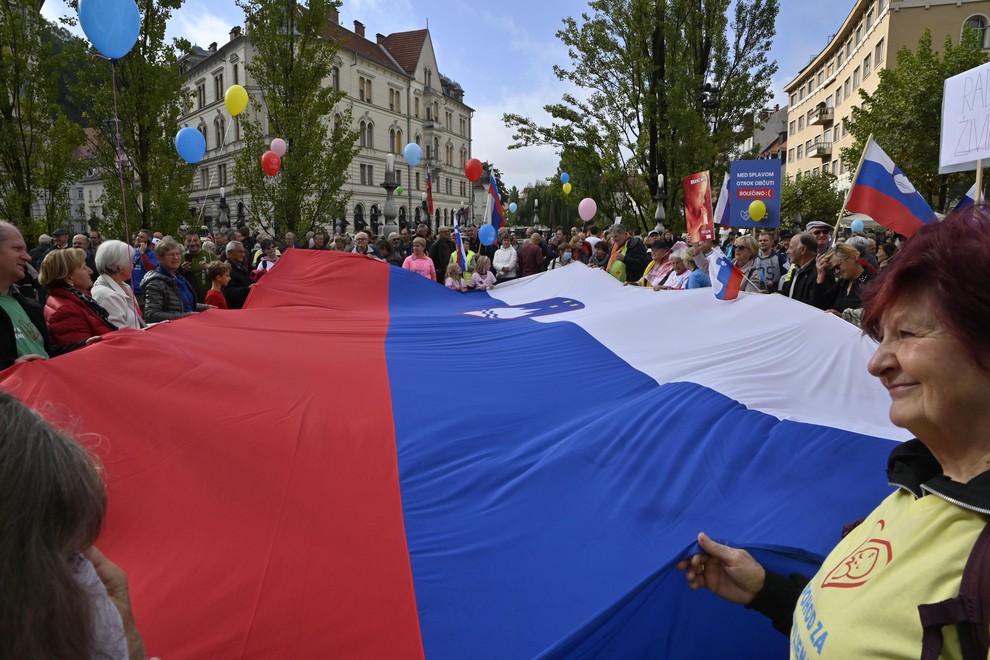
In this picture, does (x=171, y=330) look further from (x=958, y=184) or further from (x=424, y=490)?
(x=958, y=184)

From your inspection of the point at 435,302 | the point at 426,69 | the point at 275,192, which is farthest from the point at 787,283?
the point at 426,69

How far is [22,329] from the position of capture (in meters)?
3.59

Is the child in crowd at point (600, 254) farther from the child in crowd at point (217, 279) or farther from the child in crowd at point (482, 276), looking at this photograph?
the child in crowd at point (217, 279)

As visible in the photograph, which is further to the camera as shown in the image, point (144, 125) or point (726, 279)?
point (144, 125)

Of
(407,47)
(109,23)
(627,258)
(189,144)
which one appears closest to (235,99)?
(189,144)

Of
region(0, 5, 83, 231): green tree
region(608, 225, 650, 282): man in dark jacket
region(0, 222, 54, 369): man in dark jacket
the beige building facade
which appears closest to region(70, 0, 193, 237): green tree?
region(0, 5, 83, 231): green tree

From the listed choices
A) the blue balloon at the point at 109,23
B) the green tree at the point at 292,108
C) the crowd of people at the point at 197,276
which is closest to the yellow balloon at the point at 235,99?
the crowd of people at the point at 197,276

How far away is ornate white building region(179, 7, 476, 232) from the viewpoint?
4722 cm

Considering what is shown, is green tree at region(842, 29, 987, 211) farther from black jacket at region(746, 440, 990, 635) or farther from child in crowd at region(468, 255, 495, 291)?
black jacket at region(746, 440, 990, 635)

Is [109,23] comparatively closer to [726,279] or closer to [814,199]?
[726,279]

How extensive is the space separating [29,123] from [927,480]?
724 inches

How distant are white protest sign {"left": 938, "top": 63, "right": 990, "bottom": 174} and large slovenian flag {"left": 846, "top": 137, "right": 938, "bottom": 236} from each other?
343 mm

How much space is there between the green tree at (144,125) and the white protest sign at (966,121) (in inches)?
630

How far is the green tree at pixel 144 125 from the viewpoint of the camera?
571 inches
